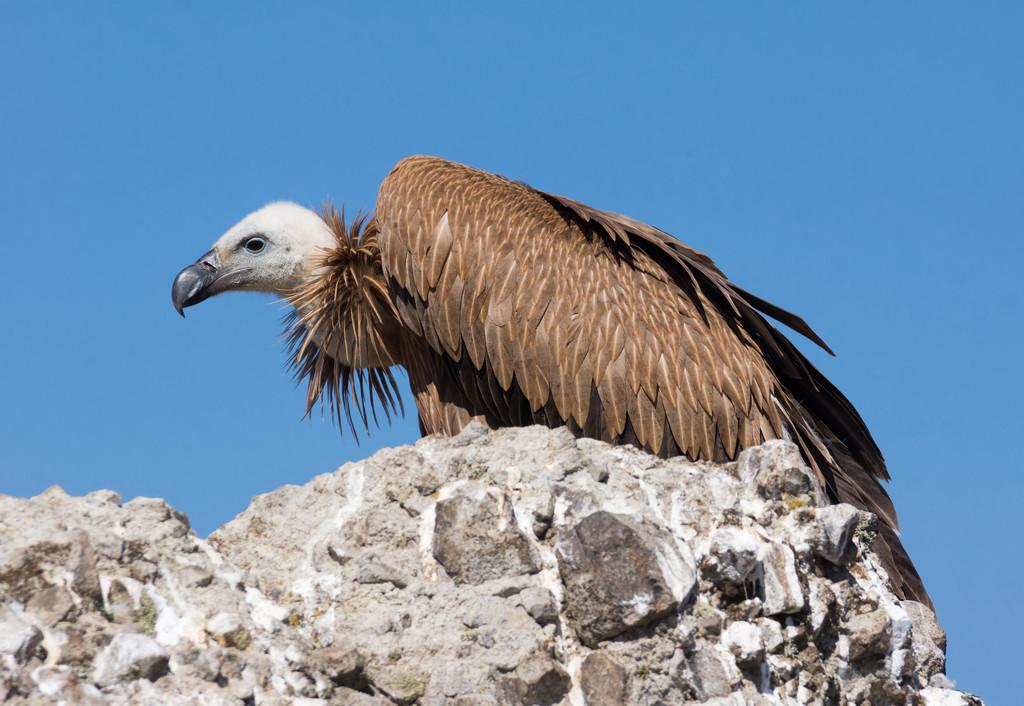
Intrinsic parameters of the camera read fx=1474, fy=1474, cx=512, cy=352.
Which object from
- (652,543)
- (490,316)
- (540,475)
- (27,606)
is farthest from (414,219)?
(27,606)

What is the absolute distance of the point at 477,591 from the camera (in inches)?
206

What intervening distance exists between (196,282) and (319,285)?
739 millimetres

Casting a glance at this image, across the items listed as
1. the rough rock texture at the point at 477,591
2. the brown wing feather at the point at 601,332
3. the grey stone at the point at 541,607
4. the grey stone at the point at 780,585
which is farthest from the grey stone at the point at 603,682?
the brown wing feather at the point at 601,332

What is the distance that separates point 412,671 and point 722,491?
1473 millimetres

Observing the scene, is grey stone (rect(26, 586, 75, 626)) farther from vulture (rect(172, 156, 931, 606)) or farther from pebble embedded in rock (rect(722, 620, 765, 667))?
vulture (rect(172, 156, 931, 606))

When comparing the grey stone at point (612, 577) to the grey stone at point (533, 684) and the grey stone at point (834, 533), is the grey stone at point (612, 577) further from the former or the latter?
the grey stone at point (834, 533)

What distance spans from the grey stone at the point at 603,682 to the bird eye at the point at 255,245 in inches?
141

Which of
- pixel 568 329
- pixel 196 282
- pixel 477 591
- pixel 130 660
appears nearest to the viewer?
pixel 130 660

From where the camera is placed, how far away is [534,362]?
6.86 m

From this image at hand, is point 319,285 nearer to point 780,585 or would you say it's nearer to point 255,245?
point 255,245

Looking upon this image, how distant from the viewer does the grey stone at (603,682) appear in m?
4.96

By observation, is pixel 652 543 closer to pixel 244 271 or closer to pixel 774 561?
pixel 774 561

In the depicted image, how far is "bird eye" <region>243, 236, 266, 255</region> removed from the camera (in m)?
7.80

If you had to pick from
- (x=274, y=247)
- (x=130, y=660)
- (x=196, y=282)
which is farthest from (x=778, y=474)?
(x=196, y=282)
